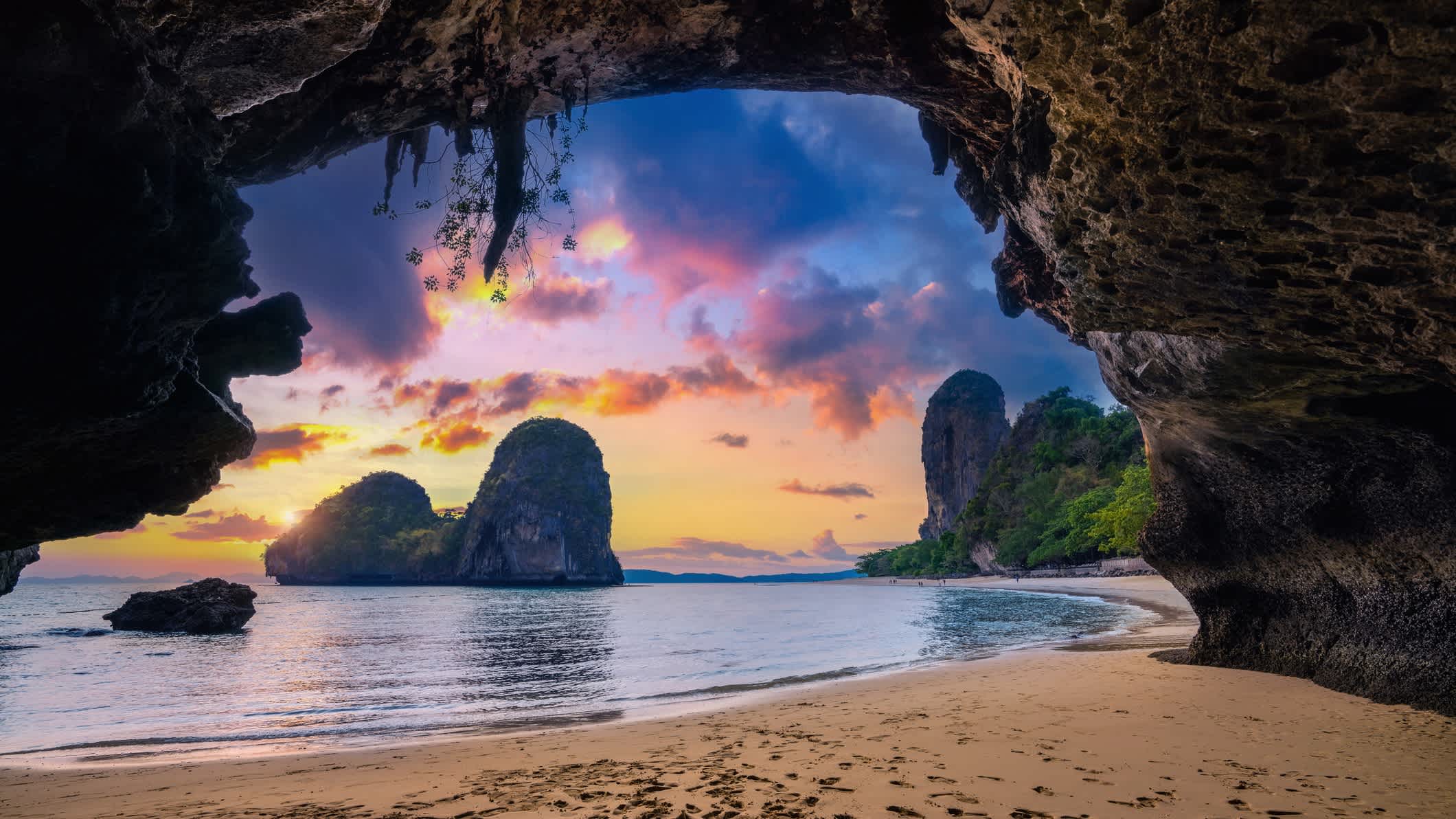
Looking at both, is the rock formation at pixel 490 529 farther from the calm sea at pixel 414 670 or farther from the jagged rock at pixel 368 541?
the calm sea at pixel 414 670

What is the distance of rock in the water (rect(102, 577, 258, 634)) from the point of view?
27516 millimetres

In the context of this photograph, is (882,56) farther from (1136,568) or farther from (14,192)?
(1136,568)

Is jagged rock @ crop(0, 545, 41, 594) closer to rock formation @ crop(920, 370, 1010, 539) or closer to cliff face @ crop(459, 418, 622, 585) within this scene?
cliff face @ crop(459, 418, 622, 585)

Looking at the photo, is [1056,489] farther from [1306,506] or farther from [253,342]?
[253,342]

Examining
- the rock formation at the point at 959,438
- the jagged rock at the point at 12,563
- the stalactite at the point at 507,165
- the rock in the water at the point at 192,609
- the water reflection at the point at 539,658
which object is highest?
the rock formation at the point at 959,438

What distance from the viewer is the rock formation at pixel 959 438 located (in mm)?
119625

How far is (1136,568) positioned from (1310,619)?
4886 centimetres

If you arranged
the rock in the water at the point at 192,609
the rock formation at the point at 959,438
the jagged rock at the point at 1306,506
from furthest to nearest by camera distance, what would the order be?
1. the rock formation at the point at 959,438
2. the rock in the water at the point at 192,609
3. the jagged rock at the point at 1306,506

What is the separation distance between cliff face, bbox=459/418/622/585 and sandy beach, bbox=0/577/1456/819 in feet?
390

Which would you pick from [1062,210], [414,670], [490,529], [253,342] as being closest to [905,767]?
[1062,210]

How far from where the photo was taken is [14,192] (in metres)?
4.53

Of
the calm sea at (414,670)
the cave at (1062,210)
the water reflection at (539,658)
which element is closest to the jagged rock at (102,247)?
the cave at (1062,210)

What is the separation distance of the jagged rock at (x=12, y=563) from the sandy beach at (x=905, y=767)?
164 inches

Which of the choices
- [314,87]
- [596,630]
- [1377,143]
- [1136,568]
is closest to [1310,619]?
[1377,143]
